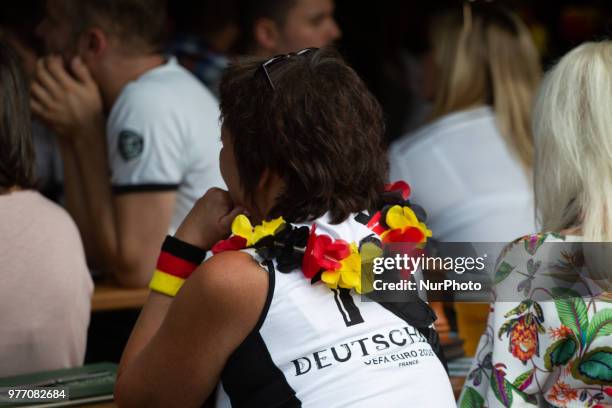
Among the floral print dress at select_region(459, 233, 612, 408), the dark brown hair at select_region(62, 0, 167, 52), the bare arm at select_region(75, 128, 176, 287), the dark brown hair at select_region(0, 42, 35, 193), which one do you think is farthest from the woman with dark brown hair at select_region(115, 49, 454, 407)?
the dark brown hair at select_region(62, 0, 167, 52)

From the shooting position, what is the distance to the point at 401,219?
6.17 feet

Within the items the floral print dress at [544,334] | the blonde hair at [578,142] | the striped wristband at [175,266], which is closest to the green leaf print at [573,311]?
the floral print dress at [544,334]

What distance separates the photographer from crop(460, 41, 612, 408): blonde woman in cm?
192

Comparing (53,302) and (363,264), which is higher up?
(363,264)

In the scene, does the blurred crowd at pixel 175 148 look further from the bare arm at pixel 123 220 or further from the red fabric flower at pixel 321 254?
the red fabric flower at pixel 321 254

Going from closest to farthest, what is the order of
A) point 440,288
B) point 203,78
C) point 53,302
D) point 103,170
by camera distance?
point 440,288 → point 53,302 → point 103,170 → point 203,78

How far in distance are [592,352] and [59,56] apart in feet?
6.75

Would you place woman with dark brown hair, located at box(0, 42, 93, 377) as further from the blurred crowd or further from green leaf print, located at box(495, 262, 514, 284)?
green leaf print, located at box(495, 262, 514, 284)

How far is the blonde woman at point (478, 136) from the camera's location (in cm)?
346

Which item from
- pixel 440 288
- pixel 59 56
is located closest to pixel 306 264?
pixel 440 288

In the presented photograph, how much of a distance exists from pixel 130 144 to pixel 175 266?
111cm

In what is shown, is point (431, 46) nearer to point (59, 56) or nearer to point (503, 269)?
point (59, 56)

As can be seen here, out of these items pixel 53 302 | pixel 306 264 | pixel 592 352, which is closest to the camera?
pixel 306 264

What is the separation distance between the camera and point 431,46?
3.95m
